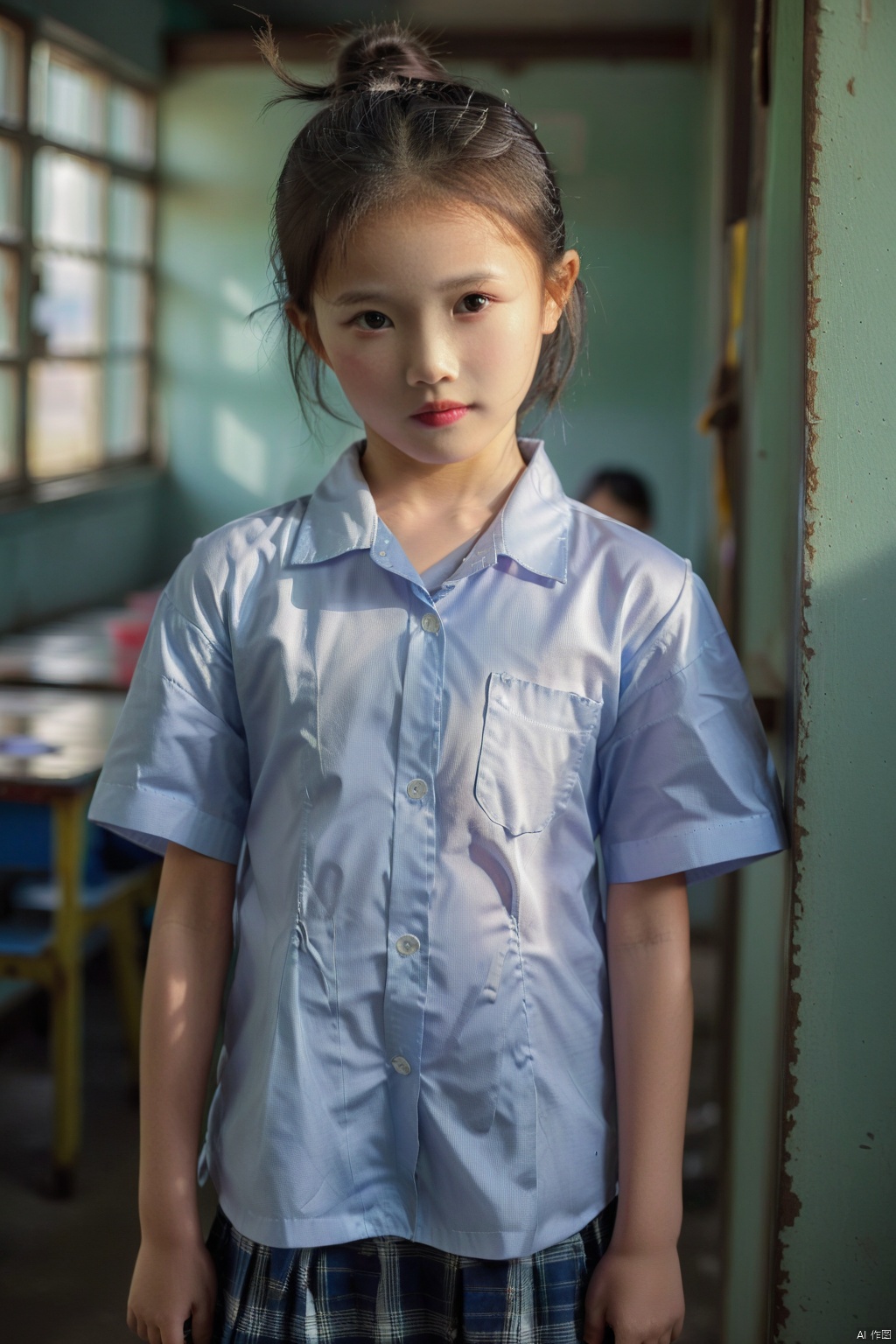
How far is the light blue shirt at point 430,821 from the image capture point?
0.85 meters

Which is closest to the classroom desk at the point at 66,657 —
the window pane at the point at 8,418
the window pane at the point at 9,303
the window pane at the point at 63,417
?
the window pane at the point at 8,418

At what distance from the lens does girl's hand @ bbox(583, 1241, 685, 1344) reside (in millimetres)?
850

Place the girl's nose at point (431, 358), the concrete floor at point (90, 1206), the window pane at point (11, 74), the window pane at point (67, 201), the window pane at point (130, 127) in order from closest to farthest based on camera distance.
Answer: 1. the girl's nose at point (431, 358)
2. the concrete floor at point (90, 1206)
3. the window pane at point (11, 74)
4. the window pane at point (67, 201)
5. the window pane at point (130, 127)

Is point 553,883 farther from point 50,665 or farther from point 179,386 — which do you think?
point 179,386

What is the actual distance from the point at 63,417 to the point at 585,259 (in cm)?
209

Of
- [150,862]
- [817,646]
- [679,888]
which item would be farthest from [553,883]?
[150,862]

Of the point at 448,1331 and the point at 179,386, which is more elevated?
the point at 179,386

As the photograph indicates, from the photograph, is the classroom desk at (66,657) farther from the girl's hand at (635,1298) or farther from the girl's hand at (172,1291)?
the girl's hand at (635,1298)

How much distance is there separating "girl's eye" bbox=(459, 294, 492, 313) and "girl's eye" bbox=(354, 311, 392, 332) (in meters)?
0.05

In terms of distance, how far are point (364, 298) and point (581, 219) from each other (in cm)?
465

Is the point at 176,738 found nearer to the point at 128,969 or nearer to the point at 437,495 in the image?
the point at 437,495

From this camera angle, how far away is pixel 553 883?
874 millimetres

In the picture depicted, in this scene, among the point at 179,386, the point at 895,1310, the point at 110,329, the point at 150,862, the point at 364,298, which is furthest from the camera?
the point at 179,386

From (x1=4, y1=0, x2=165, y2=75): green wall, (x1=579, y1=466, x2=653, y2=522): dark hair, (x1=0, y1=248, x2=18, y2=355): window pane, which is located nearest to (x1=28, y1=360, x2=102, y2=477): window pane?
(x1=0, y1=248, x2=18, y2=355): window pane
